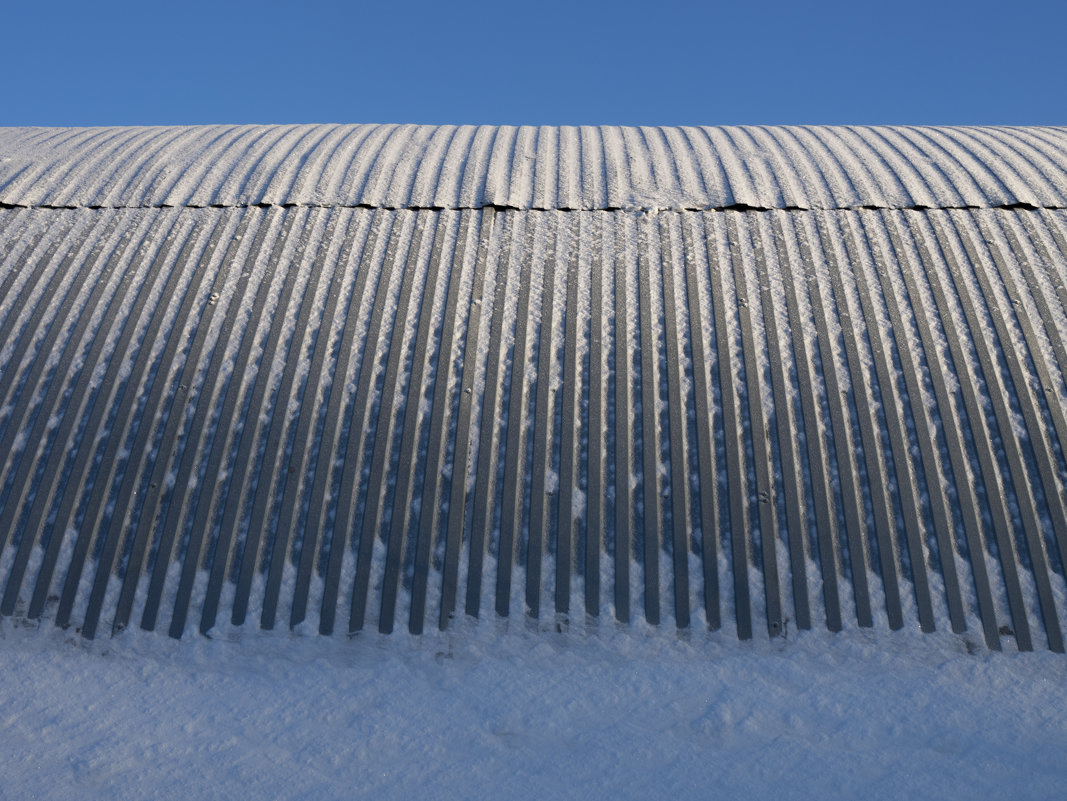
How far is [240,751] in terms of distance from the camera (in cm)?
375

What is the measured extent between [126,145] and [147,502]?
180 inches

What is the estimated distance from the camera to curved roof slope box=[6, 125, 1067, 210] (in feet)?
21.2

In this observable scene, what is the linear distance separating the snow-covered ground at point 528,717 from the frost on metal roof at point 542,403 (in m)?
0.17

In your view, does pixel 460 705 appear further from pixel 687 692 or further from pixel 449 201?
pixel 449 201

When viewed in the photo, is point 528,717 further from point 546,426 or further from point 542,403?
point 542,403

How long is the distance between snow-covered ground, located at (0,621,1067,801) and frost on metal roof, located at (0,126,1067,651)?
0.17 metres

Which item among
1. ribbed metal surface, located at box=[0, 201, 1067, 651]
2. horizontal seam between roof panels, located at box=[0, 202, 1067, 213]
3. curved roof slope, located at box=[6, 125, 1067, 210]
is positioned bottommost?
ribbed metal surface, located at box=[0, 201, 1067, 651]

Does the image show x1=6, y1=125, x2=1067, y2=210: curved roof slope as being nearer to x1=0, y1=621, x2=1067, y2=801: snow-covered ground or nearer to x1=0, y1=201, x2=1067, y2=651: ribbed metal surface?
x1=0, y1=201, x2=1067, y2=651: ribbed metal surface

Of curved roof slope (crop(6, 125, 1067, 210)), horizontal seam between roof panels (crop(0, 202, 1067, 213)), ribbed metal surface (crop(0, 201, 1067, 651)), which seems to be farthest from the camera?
curved roof slope (crop(6, 125, 1067, 210))

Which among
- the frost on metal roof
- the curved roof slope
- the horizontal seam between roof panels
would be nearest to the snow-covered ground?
the frost on metal roof

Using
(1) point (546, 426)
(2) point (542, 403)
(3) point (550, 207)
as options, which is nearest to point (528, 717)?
(1) point (546, 426)

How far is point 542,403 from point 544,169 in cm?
290

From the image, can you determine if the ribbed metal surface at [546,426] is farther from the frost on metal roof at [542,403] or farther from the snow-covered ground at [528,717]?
the snow-covered ground at [528,717]

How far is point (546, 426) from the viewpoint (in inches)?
192
